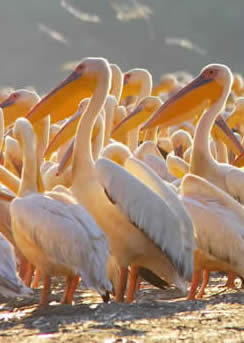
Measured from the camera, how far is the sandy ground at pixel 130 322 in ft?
11.8

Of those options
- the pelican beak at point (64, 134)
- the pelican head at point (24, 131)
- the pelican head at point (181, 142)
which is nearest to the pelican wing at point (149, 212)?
the pelican head at point (24, 131)

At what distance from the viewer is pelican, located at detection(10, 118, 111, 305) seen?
466cm

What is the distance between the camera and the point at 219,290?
577cm

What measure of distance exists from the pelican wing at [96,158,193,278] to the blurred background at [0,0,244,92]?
3627 cm

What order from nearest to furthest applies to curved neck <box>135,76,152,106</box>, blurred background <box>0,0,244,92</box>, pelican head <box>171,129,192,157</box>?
pelican head <box>171,129,192,157</box>, curved neck <box>135,76,152,106</box>, blurred background <box>0,0,244,92</box>

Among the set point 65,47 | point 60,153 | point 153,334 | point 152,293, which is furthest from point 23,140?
point 65,47

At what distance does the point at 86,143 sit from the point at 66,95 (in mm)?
776

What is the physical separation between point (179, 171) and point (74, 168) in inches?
104

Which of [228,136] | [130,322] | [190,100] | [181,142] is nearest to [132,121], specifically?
[181,142]

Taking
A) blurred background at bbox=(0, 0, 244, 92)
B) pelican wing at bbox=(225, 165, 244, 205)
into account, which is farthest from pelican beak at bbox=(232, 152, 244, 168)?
blurred background at bbox=(0, 0, 244, 92)

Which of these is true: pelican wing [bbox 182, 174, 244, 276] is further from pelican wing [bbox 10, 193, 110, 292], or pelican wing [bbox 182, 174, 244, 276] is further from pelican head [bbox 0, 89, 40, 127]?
pelican head [bbox 0, 89, 40, 127]

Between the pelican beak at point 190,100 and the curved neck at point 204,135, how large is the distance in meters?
0.08

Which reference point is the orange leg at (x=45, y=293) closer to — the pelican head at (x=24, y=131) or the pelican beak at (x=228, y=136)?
the pelican head at (x=24, y=131)

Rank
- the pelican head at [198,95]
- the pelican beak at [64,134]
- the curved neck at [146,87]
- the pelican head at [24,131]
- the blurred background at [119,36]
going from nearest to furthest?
the pelican head at [24,131], the pelican head at [198,95], the pelican beak at [64,134], the curved neck at [146,87], the blurred background at [119,36]
